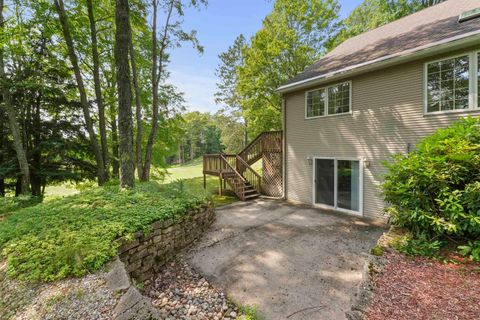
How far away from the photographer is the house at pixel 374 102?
5.27 meters

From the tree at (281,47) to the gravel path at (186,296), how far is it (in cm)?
1121

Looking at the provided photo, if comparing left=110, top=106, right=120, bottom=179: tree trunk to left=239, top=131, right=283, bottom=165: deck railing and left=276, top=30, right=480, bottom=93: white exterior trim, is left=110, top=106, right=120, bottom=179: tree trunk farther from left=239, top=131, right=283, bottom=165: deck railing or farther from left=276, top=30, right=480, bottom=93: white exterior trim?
left=276, top=30, right=480, bottom=93: white exterior trim

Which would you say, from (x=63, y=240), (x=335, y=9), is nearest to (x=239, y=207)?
(x=63, y=240)

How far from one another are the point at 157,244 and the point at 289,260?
2776 millimetres

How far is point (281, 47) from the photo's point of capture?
12.2 metres

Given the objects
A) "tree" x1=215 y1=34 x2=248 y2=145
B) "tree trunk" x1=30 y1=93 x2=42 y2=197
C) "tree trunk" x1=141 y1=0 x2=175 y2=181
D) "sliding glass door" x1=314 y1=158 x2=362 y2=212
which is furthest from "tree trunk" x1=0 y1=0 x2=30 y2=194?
"tree" x1=215 y1=34 x2=248 y2=145

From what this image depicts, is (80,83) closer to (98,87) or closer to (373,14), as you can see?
(98,87)

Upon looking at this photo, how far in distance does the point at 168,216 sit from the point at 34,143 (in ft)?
27.3

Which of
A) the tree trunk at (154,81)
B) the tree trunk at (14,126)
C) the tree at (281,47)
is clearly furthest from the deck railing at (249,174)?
the tree trunk at (14,126)

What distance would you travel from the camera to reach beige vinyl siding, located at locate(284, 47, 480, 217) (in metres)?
5.80

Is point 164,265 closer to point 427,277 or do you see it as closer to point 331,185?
point 427,277

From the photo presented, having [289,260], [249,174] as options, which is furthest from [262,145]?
[289,260]

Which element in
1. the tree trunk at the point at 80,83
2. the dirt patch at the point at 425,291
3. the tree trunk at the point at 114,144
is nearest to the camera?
the dirt patch at the point at 425,291

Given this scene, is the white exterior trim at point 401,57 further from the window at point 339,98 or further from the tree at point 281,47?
the tree at point 281,47
